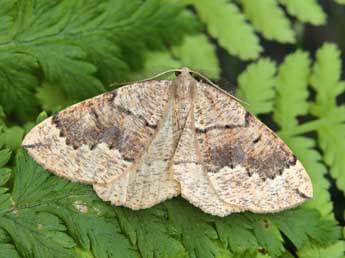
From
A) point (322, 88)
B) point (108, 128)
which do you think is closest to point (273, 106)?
point (322, 88)

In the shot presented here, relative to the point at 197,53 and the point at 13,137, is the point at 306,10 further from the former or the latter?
the point at 13,137

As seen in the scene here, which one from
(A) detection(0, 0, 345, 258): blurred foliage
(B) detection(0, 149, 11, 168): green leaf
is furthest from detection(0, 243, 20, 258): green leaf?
(B) detection(0, 149, 11, 168): green leaf

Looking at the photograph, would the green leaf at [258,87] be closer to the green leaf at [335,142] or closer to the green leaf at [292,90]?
the green leaf at [292,90]

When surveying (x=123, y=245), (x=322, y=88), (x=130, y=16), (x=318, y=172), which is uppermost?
(x=130, y=16)

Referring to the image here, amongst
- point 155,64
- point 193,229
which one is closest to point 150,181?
point 193,229

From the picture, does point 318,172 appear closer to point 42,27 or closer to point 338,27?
point 42,27

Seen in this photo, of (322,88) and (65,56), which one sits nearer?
(65,56)

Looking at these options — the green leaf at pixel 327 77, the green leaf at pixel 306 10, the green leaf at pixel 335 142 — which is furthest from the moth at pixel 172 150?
the green leaf at pixel 306 10
